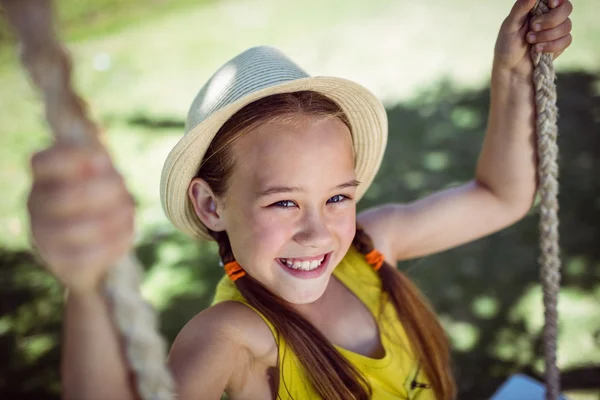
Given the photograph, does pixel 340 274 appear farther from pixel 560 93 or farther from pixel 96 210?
pixel 560 93

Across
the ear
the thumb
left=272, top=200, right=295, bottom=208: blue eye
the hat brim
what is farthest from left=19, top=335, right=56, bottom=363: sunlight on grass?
the thumb

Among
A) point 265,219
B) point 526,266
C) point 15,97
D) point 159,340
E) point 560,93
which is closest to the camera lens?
point 159,340

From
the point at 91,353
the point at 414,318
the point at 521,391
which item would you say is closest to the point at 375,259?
the point at 414,318

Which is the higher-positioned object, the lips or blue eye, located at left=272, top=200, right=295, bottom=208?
blue eye, located at left=272, top=200, right=295, bottom=208

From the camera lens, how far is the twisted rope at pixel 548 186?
1.42m

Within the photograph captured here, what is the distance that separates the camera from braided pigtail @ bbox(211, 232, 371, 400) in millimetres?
1422

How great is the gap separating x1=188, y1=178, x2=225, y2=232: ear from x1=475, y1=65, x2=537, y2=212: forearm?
35.2 inches

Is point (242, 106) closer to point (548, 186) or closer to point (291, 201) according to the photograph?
point (291, 201)

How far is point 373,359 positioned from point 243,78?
88cm

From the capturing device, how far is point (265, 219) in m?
1.36

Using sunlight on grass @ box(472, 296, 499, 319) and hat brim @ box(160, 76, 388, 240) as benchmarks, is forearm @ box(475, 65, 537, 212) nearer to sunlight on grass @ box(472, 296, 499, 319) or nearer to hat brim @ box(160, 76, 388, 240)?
hat brim @ box(160, 76, 388, 240)

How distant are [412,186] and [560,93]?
188 cm

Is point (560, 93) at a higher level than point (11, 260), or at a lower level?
higher

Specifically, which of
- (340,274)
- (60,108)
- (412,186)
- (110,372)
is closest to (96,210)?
(60,108)
